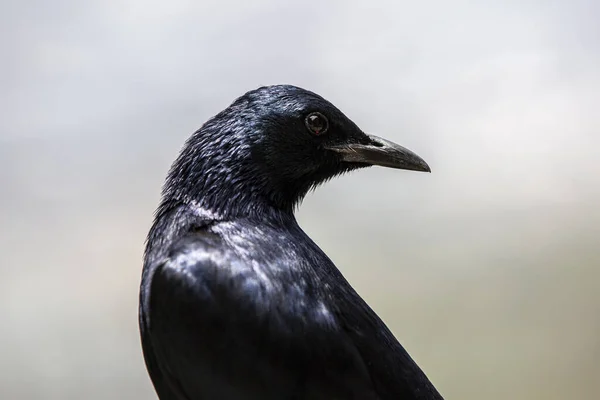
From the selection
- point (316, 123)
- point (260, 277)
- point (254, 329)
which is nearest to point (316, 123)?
point (316, 123)

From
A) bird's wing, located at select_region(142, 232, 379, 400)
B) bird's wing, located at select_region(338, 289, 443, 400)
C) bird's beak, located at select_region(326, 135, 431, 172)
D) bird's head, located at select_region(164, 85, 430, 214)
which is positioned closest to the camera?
bird's wing, located at select_region(142, 232, 379, 400)

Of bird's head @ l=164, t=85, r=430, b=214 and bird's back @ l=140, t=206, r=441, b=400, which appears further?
bird's head @ l=164, t=85, r=430, b=214

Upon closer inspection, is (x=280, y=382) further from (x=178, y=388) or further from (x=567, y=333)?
(x=567, y=333)

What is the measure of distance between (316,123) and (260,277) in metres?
0.51

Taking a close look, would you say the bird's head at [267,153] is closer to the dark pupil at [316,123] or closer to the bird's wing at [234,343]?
the dark pupil at [316,123]

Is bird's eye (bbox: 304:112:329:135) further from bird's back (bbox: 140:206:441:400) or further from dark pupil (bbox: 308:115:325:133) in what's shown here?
bird's back (bbox: 140:206:441:400)

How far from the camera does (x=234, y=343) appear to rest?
1611 millimetres

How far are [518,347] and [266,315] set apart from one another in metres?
1.93

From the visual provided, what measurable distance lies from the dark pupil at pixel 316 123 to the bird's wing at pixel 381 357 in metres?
0.45

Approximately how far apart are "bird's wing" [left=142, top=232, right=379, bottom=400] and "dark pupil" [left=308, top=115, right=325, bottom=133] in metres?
0.49

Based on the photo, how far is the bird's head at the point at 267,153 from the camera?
195 centimetres

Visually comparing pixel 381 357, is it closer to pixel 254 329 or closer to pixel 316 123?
pixel 254 329

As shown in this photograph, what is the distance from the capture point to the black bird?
5.31 feet

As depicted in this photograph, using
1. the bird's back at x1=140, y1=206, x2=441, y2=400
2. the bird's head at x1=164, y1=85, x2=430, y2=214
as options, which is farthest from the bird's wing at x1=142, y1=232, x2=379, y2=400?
the bird's head at x1=164, y1=85, x2=430, y2=214
